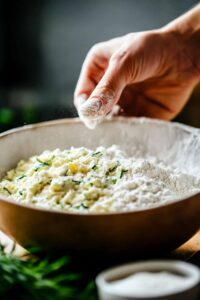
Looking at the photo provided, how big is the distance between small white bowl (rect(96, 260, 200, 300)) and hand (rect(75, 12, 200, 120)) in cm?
50

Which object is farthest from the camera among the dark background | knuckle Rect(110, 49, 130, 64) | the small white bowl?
the dark background

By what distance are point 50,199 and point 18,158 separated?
15.3 inches

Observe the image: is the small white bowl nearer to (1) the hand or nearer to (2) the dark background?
(1) the hand

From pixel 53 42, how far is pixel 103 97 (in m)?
1.64

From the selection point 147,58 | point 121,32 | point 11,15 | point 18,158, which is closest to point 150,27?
point 121,32

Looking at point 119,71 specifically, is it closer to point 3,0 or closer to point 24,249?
point 24,249

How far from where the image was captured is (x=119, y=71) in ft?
4.77

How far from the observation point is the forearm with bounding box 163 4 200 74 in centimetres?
169

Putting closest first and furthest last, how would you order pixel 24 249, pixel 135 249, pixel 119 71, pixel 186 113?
1. pixel 135 249
2. pixel 24 249
3. pixel 119 71
4. pixel 186 113

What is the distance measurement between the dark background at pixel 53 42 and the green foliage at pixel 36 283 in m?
1.60

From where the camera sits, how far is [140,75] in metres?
1.57

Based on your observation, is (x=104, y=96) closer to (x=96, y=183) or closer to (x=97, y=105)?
(x=97, y=105)

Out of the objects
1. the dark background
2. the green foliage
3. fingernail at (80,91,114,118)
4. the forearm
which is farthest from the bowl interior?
the dark background

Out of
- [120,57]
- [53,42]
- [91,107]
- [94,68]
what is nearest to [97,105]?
[91,107]
